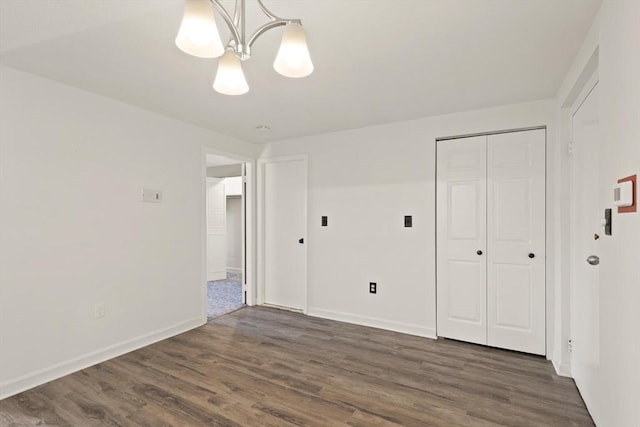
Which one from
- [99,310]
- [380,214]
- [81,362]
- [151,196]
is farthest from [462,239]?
[81,362]

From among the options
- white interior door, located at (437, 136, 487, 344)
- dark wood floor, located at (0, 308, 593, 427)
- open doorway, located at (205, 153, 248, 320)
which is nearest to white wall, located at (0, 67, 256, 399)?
dark wood floor, located at (0, 308, 593, 427)

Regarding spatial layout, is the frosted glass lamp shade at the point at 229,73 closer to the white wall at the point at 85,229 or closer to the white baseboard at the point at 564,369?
the white wall at the point at 85,229

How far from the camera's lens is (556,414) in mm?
2041

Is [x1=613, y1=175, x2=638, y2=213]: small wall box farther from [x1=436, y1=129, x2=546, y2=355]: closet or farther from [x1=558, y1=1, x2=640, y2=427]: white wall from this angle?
[x1=436, y1=129, x2=546, y2=355]: closet

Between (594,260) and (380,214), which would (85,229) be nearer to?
(380,214)

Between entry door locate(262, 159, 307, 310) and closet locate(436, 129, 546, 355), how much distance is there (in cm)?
177

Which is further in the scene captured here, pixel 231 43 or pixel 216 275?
pixel 216 275

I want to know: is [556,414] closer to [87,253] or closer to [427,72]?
[427,72]

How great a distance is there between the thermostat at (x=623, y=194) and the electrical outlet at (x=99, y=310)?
3.62 meters

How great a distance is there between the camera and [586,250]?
7.23ft

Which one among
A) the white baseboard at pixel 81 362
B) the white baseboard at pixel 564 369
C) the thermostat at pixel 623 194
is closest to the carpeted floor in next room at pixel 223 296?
the white baseboard at pixel 81 362

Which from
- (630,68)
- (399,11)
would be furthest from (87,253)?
(630,68)

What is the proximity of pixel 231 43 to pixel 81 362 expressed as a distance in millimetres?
2851

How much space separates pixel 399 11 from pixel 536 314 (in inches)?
113
